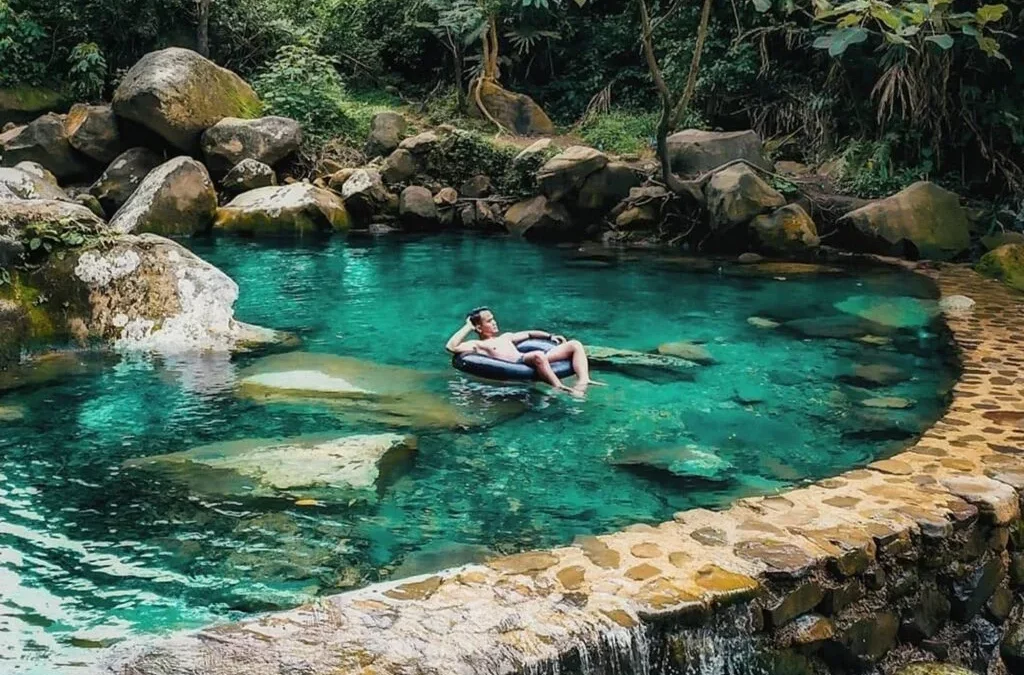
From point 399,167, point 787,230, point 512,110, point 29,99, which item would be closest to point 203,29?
point 29,99

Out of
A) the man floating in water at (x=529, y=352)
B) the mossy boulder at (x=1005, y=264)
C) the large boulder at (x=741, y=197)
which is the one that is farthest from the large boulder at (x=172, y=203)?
the mossy boulder at (x=1005, y=264)

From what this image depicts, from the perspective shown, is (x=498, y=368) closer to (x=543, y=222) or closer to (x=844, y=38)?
(x=844, y=38)

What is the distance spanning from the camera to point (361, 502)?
4.97 meters

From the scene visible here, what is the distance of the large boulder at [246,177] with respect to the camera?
15.8 meters

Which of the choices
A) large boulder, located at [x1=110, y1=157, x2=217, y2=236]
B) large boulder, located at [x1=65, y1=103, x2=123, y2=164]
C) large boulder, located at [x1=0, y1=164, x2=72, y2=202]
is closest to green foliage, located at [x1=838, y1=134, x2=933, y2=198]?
large boulder, located at [x1=110, y1=157, x2=217, y2=236]

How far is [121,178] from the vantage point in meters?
15.8

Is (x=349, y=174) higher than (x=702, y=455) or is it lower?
higher

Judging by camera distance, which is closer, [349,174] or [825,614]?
[825,614]

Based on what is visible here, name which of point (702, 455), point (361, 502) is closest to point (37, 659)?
point (361, 502)

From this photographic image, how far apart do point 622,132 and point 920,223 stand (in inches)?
265

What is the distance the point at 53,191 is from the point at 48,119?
10.6 ft

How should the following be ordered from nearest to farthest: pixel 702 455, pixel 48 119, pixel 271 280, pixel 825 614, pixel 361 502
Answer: pixel 825 614, pixel 361 502, pixel 702 455, pixel 271 280, pixel 48 119

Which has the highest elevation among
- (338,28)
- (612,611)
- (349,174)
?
(338,28)

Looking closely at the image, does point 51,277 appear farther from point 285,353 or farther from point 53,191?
point 53,191
